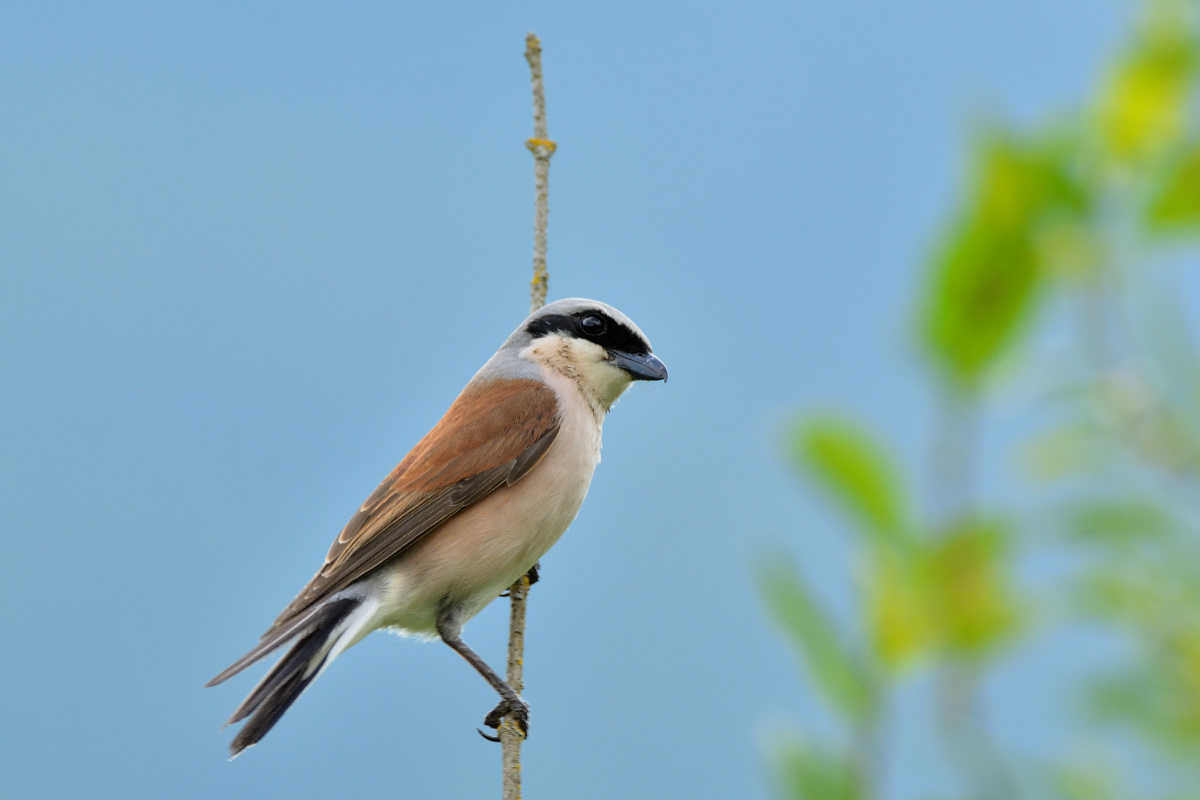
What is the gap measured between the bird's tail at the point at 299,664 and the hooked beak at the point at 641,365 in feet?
4.46

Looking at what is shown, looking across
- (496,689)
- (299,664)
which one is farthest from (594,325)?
(299,664)

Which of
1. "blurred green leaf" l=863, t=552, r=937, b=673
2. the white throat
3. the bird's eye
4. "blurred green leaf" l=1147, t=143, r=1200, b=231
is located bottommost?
"blurred green leaf" l=863, t=552, r=937, b=673

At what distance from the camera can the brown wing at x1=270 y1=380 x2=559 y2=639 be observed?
3.51m

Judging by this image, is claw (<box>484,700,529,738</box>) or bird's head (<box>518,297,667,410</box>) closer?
claw (<box>484,700,529,738</box>)

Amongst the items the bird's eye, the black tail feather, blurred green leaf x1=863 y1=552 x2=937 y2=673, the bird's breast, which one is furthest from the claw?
blurred green leaf x1=863 y1=552 x2=937 y2=673

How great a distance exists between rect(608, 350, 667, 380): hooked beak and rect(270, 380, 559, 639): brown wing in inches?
12.9

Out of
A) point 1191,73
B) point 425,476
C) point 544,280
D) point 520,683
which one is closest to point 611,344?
point 544,280

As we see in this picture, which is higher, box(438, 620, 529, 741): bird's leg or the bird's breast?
the bird's breast

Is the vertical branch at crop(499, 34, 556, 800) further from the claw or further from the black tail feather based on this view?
the black tail feather

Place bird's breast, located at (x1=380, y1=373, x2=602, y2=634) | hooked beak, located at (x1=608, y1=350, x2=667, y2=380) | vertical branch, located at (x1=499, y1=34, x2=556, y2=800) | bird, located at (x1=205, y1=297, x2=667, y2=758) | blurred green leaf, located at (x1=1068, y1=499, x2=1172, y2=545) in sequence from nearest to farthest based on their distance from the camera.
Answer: blurred green leaf, located at (x1=1068, y1=499, x2=1172, y2=545), vertical branch, located at (x1=499, y1=34, x2=556, y2=800), bird, located at (x1=205, y1=297, x2=667, y2=758), bird's breast, located at (x1=380, y1=373, x2=602, y2=634), hooked beak, located at (x1=608, y1=350, x2=667, y2=380)

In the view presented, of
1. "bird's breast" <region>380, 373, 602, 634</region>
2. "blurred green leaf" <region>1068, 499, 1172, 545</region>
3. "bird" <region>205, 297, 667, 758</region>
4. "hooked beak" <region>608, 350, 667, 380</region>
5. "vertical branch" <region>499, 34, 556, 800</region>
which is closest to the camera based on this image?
"blurred green leaf" <region>1068, 499, 1172, 545</region>

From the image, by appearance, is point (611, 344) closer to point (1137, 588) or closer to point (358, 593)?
point (358, 593)

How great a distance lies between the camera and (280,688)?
312 cm

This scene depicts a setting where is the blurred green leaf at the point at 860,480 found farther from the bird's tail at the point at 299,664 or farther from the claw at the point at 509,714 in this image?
the claw at the point at 509,714
